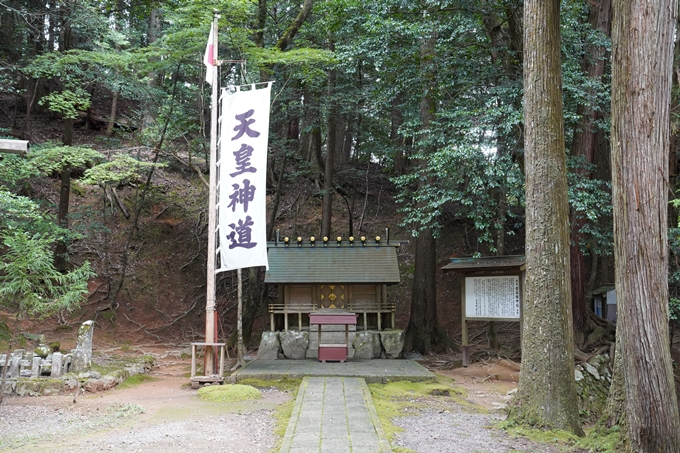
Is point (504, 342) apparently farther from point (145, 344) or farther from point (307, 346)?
point (145, 344)

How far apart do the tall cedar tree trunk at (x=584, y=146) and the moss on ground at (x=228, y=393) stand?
661cm

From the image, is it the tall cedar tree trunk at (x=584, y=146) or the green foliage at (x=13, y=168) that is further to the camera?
the tall cedar tree trunk at (x=584, y=146)

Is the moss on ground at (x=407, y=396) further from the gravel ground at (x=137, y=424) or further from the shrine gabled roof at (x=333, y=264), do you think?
the shrine gabled roof at (x=333, y=264)

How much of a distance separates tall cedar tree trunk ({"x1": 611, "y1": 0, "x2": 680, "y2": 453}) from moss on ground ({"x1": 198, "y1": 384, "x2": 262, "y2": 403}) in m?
5.10

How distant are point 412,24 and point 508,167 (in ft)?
12.3

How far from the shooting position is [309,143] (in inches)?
867

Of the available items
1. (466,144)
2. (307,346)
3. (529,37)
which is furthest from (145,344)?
(529,37)

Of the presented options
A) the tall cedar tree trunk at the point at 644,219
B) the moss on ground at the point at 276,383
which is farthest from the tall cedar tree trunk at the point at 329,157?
the tall cedar tree trunk at the point at 644,219

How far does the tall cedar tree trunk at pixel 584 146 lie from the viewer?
436 inches

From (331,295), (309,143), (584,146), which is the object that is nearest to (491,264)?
(584,146)

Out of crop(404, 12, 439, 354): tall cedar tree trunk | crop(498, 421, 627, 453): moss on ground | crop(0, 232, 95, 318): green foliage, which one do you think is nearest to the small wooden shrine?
crop(404, 12, 439, 354): tall cedar tree trunk

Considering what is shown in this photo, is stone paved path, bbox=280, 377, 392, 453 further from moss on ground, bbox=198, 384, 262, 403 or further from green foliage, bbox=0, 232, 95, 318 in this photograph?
green foliage, bbox=0, 232, 95, 318

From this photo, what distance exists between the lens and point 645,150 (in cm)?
509

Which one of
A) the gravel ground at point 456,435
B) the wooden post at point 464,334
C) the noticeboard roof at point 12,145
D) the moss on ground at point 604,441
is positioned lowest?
the gravel ground at point 456,435
